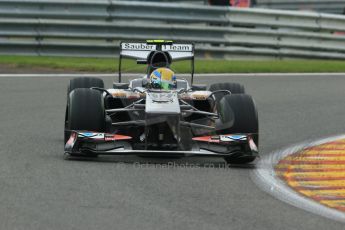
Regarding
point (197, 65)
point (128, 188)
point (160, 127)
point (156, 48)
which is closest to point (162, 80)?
point (156, 48)

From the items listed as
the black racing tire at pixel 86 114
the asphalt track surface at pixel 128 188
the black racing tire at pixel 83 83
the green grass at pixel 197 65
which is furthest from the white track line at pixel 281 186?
the green grass at pixel 197 65

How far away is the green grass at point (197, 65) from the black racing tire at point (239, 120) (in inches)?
290

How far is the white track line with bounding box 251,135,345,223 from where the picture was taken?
721 cm

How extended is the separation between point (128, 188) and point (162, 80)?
2850mm

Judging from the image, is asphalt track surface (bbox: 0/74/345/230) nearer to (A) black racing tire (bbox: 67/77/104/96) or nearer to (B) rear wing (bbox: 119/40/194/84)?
(A) black racing tire (bbox: 67/77/104/96)

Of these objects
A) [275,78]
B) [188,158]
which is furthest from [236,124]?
[275,78]

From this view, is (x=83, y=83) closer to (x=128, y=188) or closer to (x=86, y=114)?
(x=86, y=114)

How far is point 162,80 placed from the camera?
1052 centimetres

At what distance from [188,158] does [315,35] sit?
10.7 metres

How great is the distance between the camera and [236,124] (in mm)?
9648

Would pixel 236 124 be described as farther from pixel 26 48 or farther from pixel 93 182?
pixel 26 48

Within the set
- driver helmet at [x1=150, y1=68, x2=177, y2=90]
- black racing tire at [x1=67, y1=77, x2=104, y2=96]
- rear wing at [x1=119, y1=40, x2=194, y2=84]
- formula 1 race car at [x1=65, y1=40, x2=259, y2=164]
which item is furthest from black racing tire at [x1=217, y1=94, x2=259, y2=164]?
black racing tire at [x1=67, y1=77, x2=104, y2=96]

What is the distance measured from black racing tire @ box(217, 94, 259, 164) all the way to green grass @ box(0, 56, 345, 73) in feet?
24.2

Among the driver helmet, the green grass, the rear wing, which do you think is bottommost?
the green grass
